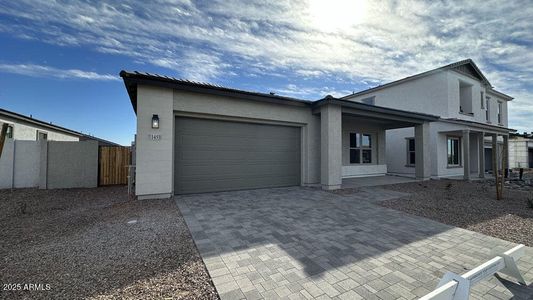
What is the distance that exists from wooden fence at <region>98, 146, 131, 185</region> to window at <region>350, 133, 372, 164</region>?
12131 mm

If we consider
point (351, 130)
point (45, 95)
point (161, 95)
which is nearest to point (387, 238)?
point (161, 95)

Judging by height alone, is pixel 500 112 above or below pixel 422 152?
above

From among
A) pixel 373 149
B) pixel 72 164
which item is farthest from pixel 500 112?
pixel 72 164

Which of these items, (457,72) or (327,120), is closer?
(327,120)

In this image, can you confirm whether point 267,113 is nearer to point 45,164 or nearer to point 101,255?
point 101,255

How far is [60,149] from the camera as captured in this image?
8.94 m

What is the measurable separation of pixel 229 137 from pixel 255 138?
1.07m

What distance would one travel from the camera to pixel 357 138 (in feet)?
42.2


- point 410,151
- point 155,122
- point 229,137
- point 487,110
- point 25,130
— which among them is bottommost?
point 410,151

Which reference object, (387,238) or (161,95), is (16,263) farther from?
(387,238)

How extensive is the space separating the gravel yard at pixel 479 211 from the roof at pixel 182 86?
539 centimetres

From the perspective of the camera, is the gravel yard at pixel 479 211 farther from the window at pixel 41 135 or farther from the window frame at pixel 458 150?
the window at pixel 41 135

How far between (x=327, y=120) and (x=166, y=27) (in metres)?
6.56

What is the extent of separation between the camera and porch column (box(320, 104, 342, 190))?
857 cm
